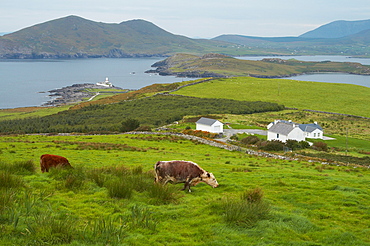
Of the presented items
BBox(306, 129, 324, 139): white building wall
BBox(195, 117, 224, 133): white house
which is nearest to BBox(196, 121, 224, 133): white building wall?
BBox(195, 117, 224, 133): white house

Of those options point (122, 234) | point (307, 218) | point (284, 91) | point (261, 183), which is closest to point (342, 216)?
point (307, 218)

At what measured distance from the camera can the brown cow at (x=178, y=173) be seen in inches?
545

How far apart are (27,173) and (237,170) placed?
473 inches

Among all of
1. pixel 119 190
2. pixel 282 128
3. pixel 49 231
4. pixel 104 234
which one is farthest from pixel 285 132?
pixel 49 231

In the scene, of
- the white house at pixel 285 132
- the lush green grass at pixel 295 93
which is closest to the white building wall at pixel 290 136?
the white house at pixel 285 132

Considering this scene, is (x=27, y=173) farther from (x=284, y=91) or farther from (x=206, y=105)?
(x=284, y=91)

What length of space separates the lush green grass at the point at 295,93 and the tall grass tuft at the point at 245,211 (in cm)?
9253

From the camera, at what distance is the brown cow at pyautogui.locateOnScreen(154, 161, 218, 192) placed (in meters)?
13.9

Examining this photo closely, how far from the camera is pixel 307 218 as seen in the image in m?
11.3

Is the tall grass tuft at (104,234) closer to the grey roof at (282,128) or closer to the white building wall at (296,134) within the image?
the grey roof at (282,128)

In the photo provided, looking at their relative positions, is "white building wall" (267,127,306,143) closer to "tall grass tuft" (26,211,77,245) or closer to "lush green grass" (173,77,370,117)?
"lush green grass" (173,77,370,117)

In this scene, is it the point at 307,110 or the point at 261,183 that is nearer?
the point at 261,183

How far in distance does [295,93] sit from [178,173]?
121 m

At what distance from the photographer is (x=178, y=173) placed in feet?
45.8
